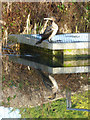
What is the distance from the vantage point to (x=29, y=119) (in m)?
3.36

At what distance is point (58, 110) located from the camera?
3625mm

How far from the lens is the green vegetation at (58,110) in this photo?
135 inches

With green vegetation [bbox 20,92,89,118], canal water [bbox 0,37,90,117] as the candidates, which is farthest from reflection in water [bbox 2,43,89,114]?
green vegetation [bbox 20,92,89,118]

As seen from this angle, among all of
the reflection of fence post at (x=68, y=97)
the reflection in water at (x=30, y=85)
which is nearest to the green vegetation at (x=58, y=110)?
the reflection of fence post at (x=68, y=97)

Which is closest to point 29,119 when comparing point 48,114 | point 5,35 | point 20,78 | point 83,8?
point 48,114

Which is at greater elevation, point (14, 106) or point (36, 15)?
point (36, 15)

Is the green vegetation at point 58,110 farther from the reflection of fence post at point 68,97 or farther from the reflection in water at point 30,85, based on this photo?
the reflection in water at point 30,85

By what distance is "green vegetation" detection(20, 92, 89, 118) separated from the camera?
11.2 ft

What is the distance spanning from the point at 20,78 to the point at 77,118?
233cm

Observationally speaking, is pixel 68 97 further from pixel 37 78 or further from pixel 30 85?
pixel 37 78

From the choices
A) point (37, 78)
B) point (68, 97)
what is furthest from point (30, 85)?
point (68, 97)

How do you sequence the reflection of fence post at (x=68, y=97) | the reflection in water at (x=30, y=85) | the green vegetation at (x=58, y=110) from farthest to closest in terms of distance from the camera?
the reflection in water at (x=30, y=85) → the reflection of fence post at (x=68, y=97) → the green vegetation at (x=58, y=110)

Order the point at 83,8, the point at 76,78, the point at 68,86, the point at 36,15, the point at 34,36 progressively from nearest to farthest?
the point at 68,86, the point at 76,78, the point at 34,36, the point at 36,15, the point at 83,8

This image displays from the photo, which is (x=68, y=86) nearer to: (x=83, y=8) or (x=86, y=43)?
(x=86, y=43)
